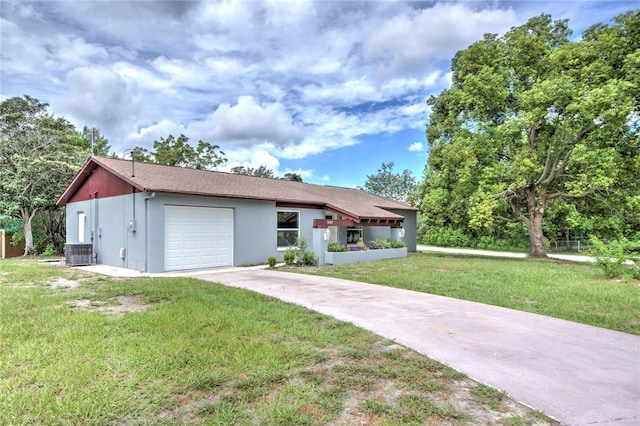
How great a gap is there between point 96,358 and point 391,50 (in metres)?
13.5

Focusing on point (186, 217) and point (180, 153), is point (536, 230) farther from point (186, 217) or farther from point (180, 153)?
point (180, 153)

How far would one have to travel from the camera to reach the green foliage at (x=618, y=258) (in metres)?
9.48

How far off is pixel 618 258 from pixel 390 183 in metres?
39.6

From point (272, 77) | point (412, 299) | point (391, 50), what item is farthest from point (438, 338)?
point (272, 77)

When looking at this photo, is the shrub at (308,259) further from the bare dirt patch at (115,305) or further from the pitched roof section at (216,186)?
the bare dirt patch at (115,305)

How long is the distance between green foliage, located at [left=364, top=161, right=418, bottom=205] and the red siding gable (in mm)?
37673

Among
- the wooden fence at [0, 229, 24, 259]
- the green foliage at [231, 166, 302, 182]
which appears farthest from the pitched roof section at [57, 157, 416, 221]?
the green foliage at [231, 166, 302, 182]

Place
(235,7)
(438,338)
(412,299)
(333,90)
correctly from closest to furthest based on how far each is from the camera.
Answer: (438,338)
(412,299)
(235,7)
(333,90)

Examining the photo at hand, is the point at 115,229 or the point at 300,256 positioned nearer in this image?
the point at 115,229

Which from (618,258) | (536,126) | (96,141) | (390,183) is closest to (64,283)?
(618,258)

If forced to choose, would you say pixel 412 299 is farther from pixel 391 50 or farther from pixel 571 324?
pixel 391 50

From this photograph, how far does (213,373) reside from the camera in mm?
3443

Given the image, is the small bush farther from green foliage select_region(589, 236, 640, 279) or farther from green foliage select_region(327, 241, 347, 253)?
green foliage select_region(589, 236, 640, 279)

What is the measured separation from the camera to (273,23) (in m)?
11.8
